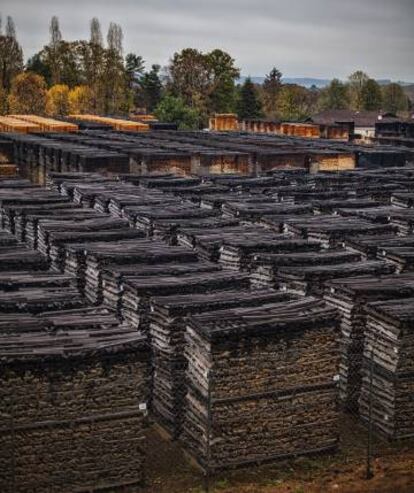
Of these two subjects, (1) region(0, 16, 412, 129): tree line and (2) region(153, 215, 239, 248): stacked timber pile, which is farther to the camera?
(1) region(0, 16, 412, 129): tree line

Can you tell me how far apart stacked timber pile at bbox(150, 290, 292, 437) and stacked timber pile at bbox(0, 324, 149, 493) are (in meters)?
1.35

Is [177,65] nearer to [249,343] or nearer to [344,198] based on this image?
[344,198]

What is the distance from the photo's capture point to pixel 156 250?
16891mm

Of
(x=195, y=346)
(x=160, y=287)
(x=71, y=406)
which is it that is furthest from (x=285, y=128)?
(x=71, y=406)

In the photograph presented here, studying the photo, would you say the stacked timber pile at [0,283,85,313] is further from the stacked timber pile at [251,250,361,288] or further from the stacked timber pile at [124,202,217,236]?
the stacked timber pile at [124,202,217,236]

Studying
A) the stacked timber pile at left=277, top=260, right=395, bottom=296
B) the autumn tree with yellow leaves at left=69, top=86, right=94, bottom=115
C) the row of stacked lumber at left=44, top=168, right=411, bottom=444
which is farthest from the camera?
the autumn tree with yellow leaves at left=69, top=86, right=94, bottom=115

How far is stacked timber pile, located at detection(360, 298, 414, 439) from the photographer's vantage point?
12844mm

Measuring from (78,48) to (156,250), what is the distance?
7822 centimetres

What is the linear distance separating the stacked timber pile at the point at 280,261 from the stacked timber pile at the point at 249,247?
344 mm

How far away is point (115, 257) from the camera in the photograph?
52.1ft

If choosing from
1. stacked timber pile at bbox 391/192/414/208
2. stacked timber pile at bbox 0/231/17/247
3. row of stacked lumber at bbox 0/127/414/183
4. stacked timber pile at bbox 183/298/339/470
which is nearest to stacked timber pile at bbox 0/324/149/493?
stacked timber pile at bbox 183/298/339/470

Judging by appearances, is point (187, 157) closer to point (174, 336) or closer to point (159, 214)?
point (159, 214)

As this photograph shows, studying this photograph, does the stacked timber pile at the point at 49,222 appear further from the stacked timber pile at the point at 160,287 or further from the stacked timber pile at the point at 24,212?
the stacked timber pile at the point at 160,287

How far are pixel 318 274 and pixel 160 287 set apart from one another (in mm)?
3411
